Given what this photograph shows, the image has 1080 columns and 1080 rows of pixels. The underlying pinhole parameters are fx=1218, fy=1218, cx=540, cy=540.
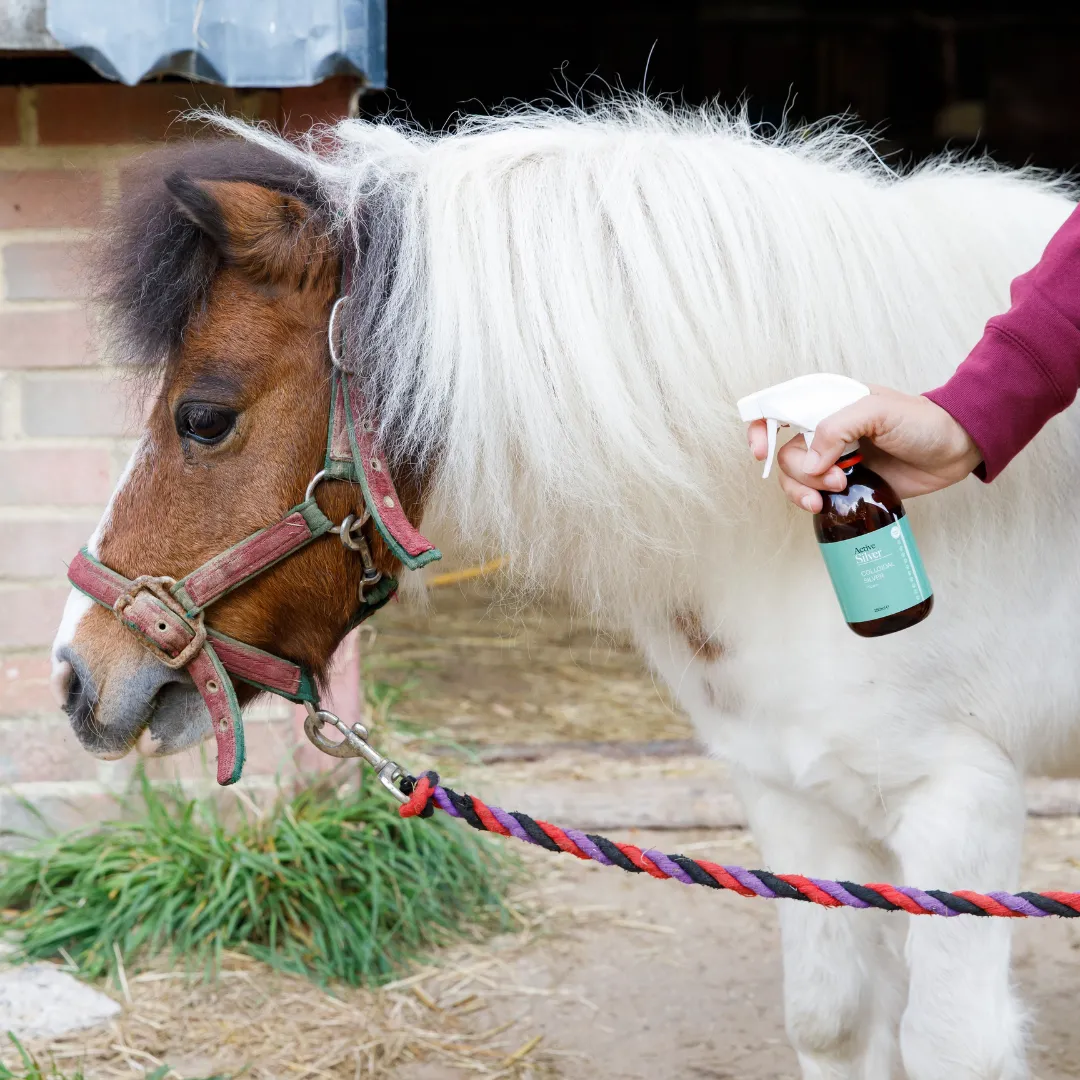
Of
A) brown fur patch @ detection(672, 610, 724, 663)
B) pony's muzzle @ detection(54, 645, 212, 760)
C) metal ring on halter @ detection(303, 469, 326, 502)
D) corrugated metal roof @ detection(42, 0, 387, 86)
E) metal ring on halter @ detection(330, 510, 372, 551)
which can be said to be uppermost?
corrugated metal roof @ detection(42, 0, 387, 86)

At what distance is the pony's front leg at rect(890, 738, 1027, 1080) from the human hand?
474 millimetres

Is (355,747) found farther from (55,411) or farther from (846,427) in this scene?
(55,411)

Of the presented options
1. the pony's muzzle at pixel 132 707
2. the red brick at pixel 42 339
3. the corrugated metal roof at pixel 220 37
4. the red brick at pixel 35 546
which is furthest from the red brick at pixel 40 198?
the pony's muzzle at pixel 132 707

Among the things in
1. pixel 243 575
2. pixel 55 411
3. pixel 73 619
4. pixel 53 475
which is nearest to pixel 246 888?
pixel 53 475

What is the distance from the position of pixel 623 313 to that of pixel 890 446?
399mm

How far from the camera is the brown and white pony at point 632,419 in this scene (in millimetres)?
1572

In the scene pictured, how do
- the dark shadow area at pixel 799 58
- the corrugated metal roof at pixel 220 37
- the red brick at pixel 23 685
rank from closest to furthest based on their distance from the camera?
the corrugated metal roof at pixel 220 37, the red brick at pixel 23 685, the dark shadow area at pixel 799 58

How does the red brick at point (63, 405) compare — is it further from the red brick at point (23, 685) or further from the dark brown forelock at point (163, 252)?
the dark brown forelock at point (163, 252)

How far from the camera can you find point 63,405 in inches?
123

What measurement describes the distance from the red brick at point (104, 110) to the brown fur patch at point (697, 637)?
6.52 ft

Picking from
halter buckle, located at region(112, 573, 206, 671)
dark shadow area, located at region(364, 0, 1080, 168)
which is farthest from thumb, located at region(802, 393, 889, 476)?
dark shadow area, located at region(364, 0, 1080, 168)

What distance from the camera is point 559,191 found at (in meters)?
1.63

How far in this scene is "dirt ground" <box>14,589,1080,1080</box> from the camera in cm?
265

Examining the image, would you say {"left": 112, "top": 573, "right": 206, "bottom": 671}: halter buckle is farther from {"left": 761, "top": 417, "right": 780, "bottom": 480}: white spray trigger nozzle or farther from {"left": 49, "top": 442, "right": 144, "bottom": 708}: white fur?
{"left": 761, "top": 417, "right": 780, "bottom": 480}: white spray trigger nozzle
